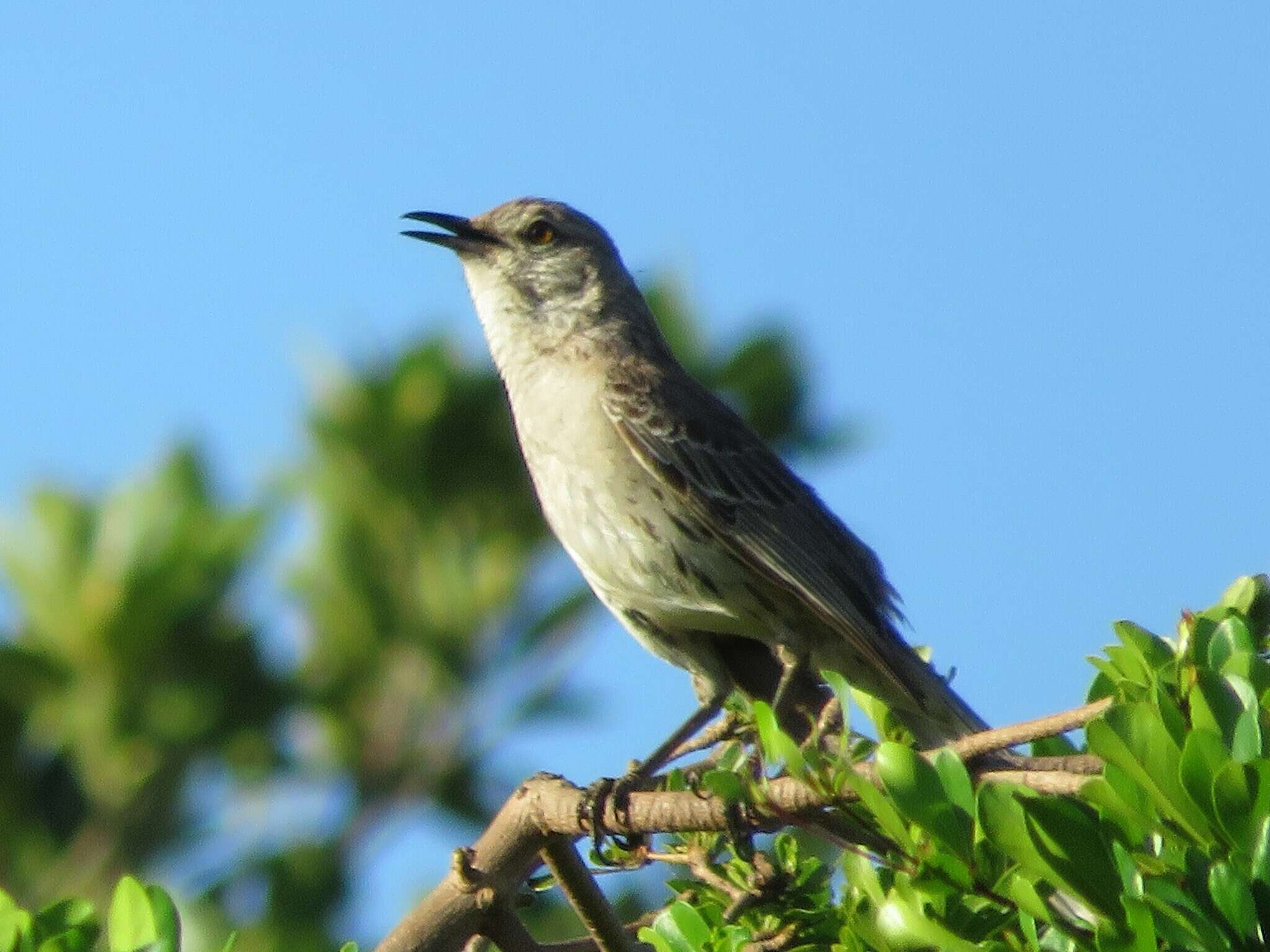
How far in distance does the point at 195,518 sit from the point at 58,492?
694 millimetres

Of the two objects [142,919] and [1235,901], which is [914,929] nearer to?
[1235,901]

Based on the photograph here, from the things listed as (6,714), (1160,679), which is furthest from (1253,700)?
(6,714)

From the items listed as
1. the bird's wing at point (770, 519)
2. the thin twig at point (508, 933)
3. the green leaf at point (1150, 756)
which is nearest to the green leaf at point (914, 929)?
the green leaf at point (1150, 756)

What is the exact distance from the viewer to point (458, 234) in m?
7.14

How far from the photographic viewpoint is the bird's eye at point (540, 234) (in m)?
7.24

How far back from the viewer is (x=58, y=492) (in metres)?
9.84

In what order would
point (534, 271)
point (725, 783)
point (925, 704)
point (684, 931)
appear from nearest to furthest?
point (725, 783) → point (684, 931) → point (925, 704) → point (534, 271)

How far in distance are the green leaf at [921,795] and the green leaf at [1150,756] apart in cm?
28

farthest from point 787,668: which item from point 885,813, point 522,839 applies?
point 885,813

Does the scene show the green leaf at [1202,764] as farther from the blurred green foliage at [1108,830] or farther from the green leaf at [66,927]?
the green leaf at [66,927]

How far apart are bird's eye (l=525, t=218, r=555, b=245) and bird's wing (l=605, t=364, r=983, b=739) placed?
2.60ft

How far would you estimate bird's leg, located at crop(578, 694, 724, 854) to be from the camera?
443 centimetres

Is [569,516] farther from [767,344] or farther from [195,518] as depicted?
[767,344]

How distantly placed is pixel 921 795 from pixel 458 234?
4.60m
